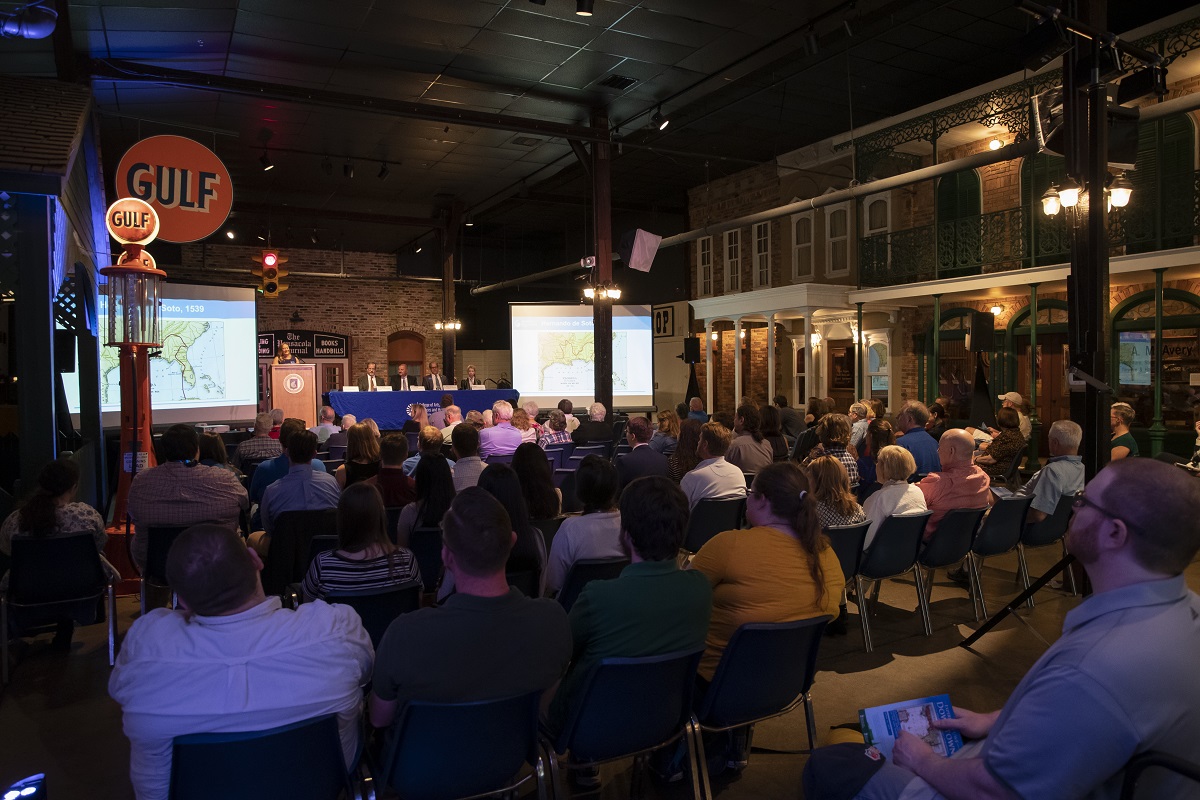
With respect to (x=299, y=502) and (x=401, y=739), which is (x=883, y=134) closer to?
(x=299, y=502)

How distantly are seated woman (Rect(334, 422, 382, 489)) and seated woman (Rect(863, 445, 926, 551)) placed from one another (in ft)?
9.83

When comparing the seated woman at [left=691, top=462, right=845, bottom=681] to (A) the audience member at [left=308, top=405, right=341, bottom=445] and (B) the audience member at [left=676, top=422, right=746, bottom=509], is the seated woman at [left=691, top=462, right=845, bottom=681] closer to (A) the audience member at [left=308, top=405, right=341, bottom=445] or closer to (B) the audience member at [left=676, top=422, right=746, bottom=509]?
(B) the audience member at [left=676, top=422, right=746, bottom=509]

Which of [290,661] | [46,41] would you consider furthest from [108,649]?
[46,41]

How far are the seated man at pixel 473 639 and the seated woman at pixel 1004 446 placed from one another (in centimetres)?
617

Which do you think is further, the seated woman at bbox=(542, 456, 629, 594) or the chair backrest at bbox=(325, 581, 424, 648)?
the seated woman at bbox=(542, 456, 629, 594)

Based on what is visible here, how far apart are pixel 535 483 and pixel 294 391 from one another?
1266 cm

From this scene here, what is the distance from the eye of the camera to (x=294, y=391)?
15.6 meters

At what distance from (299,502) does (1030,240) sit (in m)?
10.5

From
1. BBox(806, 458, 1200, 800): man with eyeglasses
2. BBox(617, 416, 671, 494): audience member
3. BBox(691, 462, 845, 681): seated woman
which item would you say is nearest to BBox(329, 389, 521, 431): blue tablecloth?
BBox(617, 416, 671, 494): audience member

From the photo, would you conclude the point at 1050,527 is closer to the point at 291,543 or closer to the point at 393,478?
the point at 393,478

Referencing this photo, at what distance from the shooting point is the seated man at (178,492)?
14.4 feet

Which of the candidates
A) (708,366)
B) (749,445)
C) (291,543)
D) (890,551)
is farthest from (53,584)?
(708,366)

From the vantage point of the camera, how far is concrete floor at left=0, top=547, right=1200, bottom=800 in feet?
9.77

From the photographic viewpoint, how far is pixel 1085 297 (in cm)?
518
